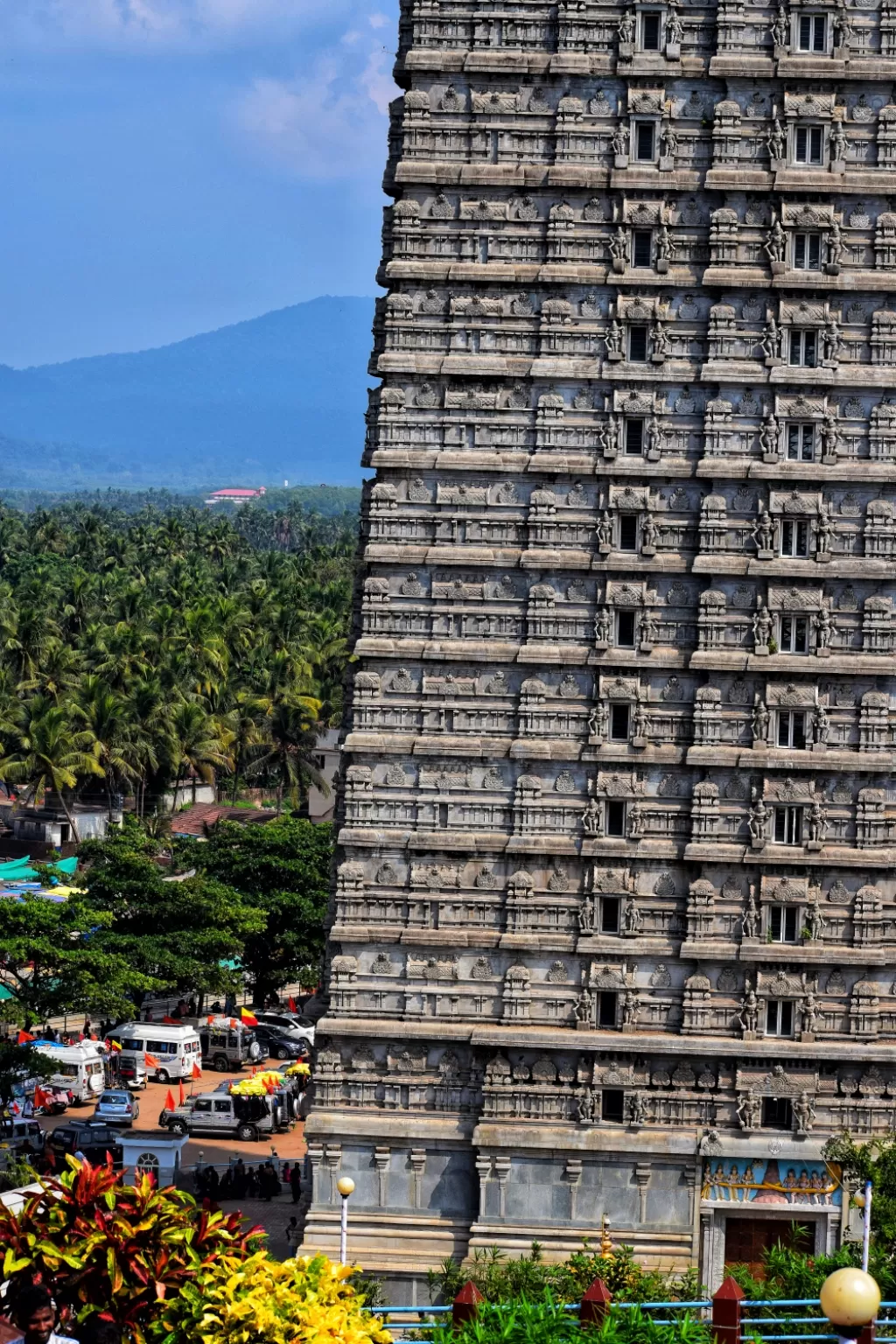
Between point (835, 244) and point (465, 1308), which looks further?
point (835, 244)

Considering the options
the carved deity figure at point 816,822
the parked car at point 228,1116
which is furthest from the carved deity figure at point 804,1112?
the parked car at point 228,1116

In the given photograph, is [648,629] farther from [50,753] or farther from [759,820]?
[50,753]

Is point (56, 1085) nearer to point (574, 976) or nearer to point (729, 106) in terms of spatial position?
point (574, 976)

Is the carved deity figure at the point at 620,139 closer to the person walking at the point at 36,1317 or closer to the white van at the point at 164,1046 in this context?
the person walking at the point at 36,1317

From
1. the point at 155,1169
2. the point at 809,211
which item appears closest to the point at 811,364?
the point at 809,211


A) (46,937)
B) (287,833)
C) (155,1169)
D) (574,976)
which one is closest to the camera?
(574,976)

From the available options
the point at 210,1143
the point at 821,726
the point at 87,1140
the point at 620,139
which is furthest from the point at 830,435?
the point at 210,1143
